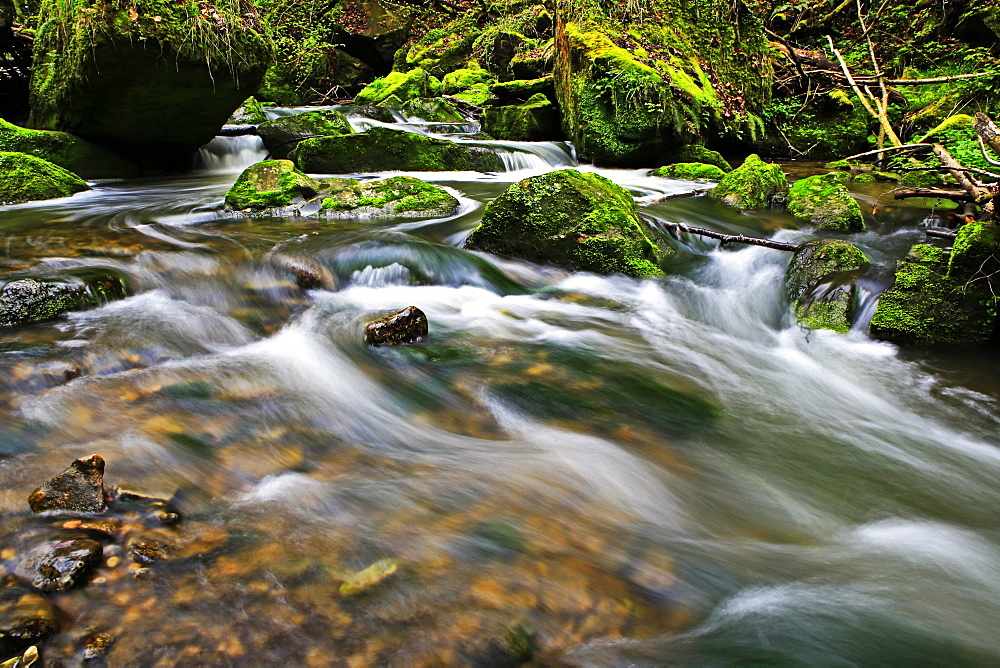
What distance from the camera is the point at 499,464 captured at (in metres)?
2.91

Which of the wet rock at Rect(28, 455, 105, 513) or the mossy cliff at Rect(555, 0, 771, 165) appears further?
the mossy cliff at Rect(555, 0, 771, 165)

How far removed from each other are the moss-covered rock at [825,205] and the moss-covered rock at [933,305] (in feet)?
10.9

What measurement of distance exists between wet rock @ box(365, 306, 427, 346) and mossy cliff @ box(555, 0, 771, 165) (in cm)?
882

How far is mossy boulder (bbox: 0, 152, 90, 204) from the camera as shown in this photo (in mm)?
7301

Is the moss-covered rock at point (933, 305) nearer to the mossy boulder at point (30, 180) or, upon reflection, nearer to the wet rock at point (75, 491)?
the wet rock at point (75, 491)

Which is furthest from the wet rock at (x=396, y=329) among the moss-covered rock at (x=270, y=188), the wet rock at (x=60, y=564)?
the moss-covered rock at (x=270, y=188)

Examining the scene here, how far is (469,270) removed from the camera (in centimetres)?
564

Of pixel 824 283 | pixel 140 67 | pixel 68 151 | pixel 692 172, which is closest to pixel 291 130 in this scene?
→ pixel 140 67

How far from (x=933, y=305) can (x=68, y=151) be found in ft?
35.9

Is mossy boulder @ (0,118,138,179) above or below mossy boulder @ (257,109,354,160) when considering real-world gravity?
below

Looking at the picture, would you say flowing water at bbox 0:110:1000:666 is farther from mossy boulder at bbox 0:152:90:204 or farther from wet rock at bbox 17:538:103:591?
mossy boulder at bbox 0:152:90:204

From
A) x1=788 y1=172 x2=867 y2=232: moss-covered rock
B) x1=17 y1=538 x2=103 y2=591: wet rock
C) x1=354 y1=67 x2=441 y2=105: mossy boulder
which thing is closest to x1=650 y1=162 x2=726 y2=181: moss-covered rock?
x1=788 y1=172 x2=867 y2=232: moss-covered rock

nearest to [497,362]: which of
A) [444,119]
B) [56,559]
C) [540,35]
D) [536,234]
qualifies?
[536,234]

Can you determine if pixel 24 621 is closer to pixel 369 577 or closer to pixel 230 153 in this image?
pixel 369 577
